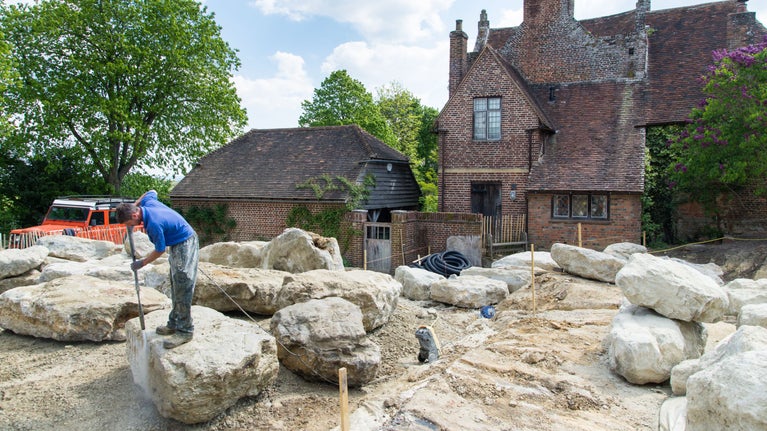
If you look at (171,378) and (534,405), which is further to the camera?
(534,405)

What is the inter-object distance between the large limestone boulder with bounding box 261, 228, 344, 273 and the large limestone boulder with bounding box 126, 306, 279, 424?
455 cm

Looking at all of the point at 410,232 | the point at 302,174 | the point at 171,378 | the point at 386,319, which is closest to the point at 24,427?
the point at 171,378

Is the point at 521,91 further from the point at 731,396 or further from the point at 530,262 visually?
the point at 731,396

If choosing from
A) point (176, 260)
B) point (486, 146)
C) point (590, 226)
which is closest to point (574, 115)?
point (486, 146)

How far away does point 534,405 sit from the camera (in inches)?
252

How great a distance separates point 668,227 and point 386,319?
51.8 feet

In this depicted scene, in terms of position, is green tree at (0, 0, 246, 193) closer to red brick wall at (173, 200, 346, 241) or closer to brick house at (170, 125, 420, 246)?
brick house at (170, 125, 420, 246)

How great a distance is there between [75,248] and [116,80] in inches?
550

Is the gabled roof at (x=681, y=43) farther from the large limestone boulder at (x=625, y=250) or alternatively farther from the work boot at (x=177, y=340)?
the work boot at (x=177, y=340)

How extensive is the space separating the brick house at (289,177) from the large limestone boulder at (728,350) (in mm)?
14569

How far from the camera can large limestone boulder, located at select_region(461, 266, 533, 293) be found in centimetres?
1405

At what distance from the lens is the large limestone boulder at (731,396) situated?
14.9 feet

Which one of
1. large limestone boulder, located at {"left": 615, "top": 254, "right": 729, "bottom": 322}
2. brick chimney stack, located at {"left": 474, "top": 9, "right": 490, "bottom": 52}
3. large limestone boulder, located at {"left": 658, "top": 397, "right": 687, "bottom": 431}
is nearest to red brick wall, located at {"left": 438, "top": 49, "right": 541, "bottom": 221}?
brick chimney stack, located at {"left": 474, "top": 9, "right": 490, "bottom": 52}

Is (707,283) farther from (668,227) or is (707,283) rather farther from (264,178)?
(264,178)
